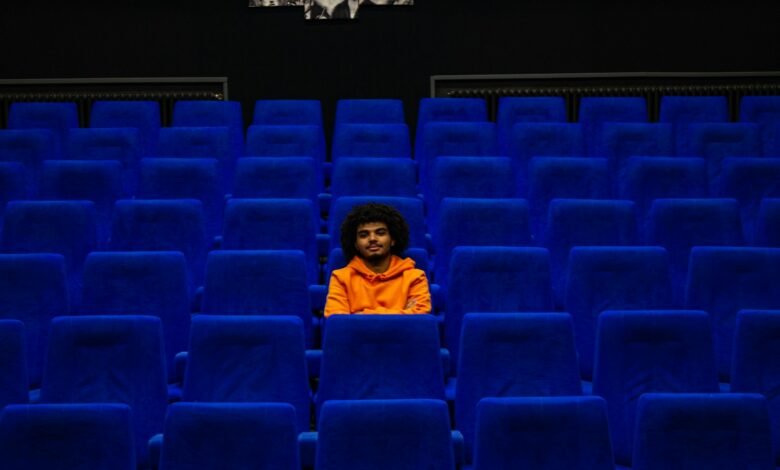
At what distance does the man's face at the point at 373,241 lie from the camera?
160cm

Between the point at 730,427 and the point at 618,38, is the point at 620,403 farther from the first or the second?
the point at 618,38

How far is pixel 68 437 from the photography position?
108 cm

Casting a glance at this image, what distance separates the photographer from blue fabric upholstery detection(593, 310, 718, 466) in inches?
52.3

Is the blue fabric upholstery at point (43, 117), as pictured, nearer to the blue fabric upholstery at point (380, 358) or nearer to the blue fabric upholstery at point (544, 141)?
the blue fabric upholstery at point (544, 141)

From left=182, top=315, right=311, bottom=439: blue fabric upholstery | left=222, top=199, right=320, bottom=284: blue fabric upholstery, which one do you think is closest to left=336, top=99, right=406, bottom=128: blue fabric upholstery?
left=222, top=199, right=320, bottom=284: blue fabric upholstery

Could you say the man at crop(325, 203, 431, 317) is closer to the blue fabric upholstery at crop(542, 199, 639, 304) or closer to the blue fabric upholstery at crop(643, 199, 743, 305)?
the blue fabric upholstery at crop(542, 199, 639, 304)

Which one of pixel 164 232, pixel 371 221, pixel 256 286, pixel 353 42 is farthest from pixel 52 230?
pixel 353 42

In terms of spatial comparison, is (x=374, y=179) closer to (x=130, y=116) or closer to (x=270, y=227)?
(x=270, y=227)

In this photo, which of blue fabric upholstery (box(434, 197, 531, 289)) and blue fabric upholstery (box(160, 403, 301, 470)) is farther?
blue fabric upholstery (box(434, 197, 531, 289))

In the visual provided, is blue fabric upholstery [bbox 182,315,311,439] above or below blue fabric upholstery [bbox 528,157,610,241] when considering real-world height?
below

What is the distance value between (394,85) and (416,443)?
2072mm

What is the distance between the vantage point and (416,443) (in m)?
1.09

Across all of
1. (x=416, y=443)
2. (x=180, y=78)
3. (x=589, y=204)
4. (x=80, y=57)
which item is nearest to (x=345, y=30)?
(x=180, y=78)

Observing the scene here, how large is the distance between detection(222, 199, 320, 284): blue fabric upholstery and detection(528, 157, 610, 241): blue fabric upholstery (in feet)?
1.38
